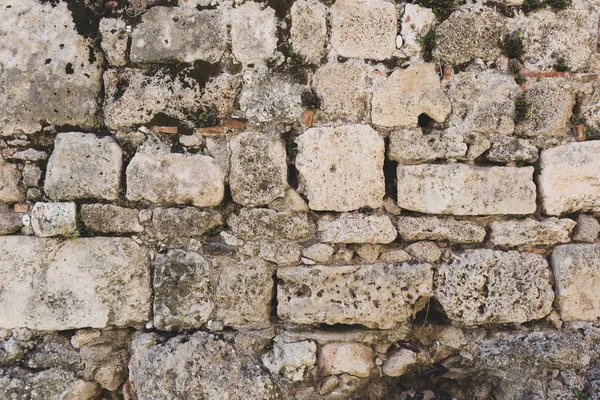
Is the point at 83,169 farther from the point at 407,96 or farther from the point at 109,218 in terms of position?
the point at 407,96

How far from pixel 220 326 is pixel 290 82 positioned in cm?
132

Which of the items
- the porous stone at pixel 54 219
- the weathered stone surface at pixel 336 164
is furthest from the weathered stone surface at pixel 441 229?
the porous stone at pixel 54 219

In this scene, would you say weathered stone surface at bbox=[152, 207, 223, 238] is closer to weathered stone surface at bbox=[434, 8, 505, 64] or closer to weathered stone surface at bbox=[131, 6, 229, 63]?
weathered stone surface at bbox=[131, 6, 229, 63]

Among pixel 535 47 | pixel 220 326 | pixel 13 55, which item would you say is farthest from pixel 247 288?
pixel 535 47

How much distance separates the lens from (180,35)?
2.56 m

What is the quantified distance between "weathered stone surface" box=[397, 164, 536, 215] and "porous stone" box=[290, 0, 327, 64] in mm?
771

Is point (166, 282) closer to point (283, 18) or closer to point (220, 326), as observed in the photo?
point (220, 326)

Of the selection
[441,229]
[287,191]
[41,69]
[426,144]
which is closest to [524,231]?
[441,229]

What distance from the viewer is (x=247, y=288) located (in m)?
2.59

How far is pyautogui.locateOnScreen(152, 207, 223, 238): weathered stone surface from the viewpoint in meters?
2.56

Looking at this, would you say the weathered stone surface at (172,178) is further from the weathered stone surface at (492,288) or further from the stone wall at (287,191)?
the weathered stone surface at (492,288)

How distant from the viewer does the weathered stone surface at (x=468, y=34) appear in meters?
2.59

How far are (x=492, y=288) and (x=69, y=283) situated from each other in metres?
2.19

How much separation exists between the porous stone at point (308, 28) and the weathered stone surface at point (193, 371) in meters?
1.55
